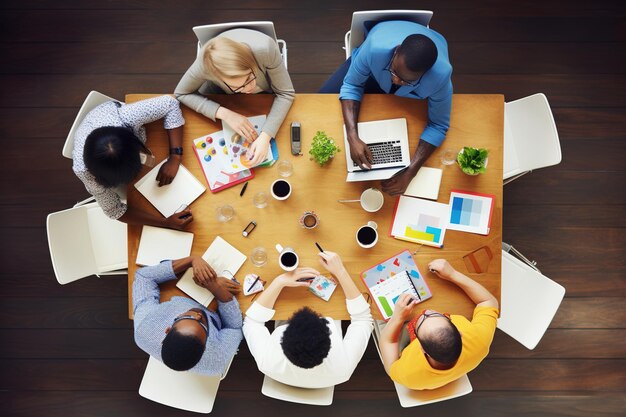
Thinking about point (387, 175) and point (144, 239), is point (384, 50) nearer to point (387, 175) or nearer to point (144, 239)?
point (387, 175)

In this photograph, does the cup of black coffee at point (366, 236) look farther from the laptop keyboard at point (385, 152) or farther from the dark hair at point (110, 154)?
the dark hair at point (110, 154)

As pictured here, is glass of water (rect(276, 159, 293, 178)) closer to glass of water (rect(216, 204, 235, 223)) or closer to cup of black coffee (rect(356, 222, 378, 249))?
glass of water (rect(216, 204, 235, 223))

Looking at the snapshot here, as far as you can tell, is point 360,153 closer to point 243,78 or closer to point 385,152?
point 385,152

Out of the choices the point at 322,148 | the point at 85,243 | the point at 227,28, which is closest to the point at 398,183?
the point at 322,148

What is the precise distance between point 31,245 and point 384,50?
253cm

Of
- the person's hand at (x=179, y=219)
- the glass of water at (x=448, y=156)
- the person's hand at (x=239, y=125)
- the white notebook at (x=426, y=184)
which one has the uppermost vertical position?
the person's hand at (x=239, y=125)

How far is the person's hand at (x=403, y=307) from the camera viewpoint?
84.0 inches

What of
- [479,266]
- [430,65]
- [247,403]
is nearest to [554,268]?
[479,266]

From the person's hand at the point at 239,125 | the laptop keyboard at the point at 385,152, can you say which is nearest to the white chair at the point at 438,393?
the laptop keyboard at the point at 385,152

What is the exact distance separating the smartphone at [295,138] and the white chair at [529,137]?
1.11 m

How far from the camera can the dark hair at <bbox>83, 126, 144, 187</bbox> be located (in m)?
1.86

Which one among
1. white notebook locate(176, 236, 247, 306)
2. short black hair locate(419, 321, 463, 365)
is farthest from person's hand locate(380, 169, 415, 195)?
white notebook locate(176, 236, 247, 306)

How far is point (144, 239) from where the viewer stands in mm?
2178

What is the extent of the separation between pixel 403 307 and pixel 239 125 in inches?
44.5
